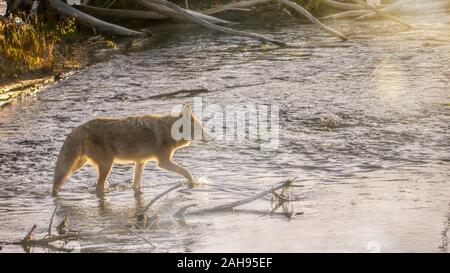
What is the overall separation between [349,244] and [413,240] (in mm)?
541

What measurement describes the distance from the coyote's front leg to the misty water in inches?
8.6

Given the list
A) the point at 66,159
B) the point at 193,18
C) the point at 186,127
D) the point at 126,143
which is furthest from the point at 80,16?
the point at 66,159

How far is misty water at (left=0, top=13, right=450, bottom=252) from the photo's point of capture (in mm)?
8727

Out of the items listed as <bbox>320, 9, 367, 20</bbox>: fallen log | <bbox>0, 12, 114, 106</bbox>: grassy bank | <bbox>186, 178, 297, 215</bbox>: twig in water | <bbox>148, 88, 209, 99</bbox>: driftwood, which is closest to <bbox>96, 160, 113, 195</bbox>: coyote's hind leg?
<bbox>186, 178, 297, 215</bbox>: twig in water

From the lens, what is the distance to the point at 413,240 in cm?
825

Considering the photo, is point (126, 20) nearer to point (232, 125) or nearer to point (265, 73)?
point (265, 73)

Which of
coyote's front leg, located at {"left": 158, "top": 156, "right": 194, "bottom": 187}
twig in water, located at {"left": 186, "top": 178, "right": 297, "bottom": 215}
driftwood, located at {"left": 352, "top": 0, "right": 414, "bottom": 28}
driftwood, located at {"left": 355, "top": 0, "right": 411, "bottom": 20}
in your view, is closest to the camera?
twig in water, located at {"left": 186, "top": 178, "right": 297, "bottom": 215}

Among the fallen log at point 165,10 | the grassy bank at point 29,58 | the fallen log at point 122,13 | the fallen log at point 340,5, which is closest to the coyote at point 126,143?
the grassy bank at point 29,58

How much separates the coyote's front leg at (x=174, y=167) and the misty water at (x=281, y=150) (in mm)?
218

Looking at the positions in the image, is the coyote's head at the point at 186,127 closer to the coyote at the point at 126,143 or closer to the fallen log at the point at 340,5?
the coyote at the point at 126,143

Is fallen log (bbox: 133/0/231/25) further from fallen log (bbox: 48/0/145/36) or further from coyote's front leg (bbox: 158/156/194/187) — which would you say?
coyote's front leg (bbox: 158/156/194/187)

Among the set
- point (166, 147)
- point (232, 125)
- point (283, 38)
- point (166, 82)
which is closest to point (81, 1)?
point (283, 38)

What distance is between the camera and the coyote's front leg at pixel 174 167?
1070cm

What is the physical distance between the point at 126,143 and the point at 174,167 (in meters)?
0.58
